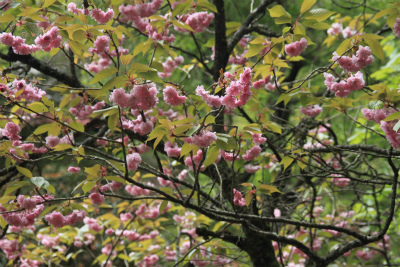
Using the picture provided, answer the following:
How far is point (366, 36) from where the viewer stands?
1.66 m

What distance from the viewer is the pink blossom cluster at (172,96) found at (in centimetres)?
168

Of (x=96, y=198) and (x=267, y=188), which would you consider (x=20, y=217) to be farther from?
(x=267, y=188)

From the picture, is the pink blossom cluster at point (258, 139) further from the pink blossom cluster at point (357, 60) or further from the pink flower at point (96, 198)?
the pink flower at point (96, 198)

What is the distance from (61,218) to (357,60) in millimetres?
1855

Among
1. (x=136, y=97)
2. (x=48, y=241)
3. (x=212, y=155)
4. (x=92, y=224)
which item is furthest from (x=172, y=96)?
(x=48, y=241)

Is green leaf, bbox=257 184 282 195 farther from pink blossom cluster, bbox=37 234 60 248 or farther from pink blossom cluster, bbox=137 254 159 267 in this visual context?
pink blossom cluster, bbox=37 234 60 248

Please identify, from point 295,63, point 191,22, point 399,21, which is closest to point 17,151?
point 191,22

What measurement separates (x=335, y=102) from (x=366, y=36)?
1.64 ft

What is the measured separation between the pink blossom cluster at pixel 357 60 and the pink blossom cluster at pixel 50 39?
1.48 m

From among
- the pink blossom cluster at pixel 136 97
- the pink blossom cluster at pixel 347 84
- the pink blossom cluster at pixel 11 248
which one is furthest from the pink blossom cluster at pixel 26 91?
the pink blossom cluster at pixel 11 248

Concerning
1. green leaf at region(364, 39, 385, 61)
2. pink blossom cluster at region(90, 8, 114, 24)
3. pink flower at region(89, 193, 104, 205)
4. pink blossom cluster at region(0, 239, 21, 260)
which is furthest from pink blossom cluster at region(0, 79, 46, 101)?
pink blossom cluster at region(0, 239, 21, 260)

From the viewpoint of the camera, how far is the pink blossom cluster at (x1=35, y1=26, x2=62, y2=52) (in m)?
1.88

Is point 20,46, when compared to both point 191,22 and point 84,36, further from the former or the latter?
point 191,22

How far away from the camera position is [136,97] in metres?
1.50
